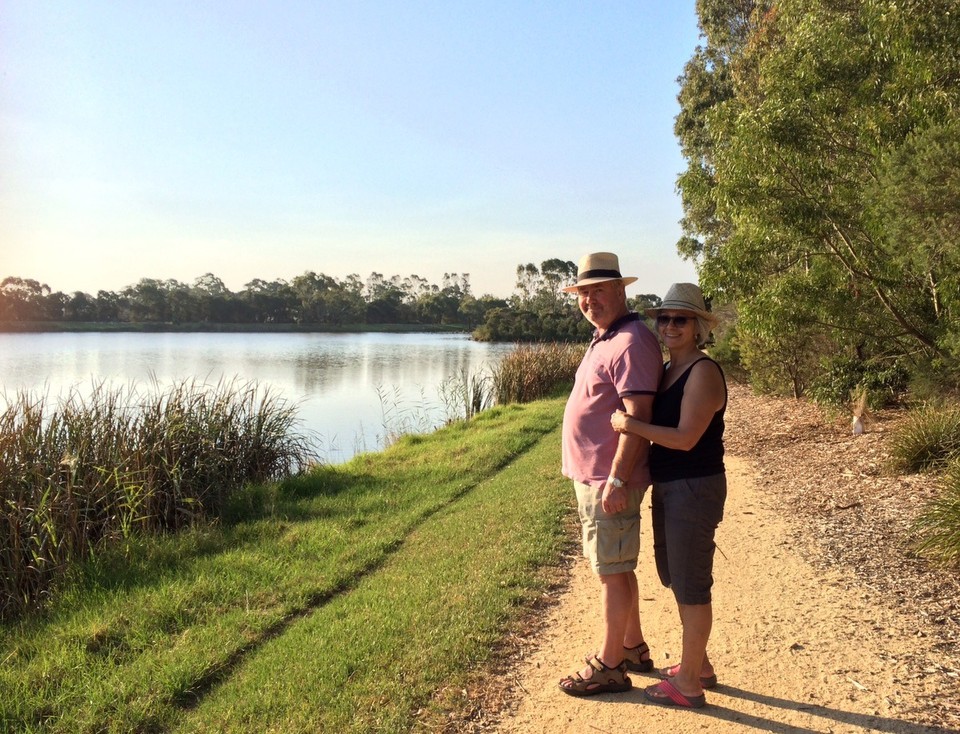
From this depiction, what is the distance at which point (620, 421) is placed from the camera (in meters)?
2.95

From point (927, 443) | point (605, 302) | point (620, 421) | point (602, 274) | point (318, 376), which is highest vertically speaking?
point (602, 274)

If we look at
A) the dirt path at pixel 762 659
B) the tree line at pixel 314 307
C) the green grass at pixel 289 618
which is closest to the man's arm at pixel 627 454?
the dirt path at pixel 762 659

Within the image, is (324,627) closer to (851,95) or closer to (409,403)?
(851,95)

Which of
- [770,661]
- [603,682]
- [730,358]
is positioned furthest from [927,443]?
[730,358]

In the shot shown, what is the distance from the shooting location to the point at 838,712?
10.5 ft

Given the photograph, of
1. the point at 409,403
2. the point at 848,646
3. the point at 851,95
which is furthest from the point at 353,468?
the point at 409,403

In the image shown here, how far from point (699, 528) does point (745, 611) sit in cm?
178

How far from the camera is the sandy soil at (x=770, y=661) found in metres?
3.16

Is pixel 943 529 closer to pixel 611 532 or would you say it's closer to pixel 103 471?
pixel 611 532

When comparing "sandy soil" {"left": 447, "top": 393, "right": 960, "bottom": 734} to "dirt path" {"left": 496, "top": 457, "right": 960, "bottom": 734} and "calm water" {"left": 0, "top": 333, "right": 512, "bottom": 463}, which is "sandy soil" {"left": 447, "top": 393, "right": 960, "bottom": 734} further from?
"calm water" {"left": 0, "top": 333, "right": 512, "bottom": 463}

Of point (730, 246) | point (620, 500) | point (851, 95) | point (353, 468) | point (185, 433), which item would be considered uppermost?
point (851, 95)

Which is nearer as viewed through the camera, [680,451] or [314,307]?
[680,451]

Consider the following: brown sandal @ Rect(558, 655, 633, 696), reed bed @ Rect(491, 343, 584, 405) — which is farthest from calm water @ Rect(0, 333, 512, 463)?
brown sandal @ Rect(558, 655, 633, 696)

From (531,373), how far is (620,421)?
17540mm
